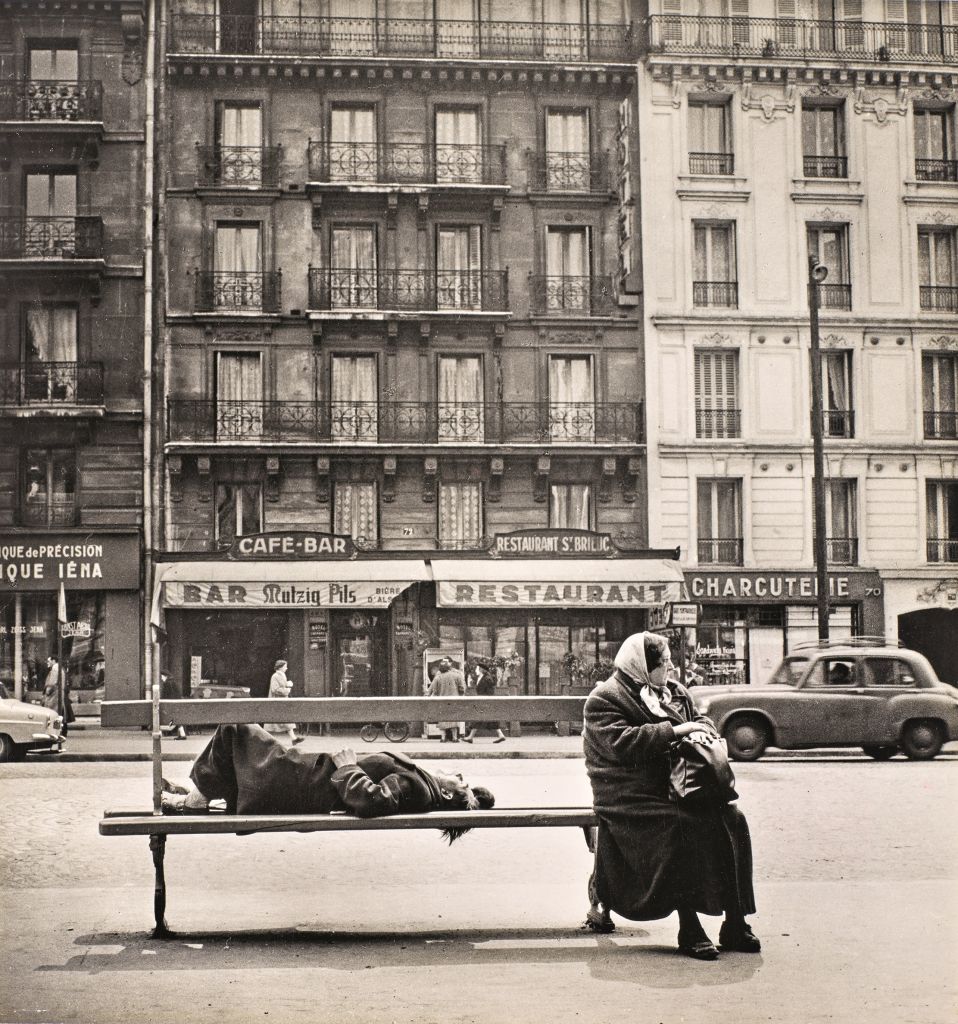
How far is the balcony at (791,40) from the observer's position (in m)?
27.6

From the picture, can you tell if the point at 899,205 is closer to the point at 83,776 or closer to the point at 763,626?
the point at 763,626

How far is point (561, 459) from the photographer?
97.6 ft

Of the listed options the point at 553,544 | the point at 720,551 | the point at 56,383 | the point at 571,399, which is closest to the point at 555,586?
the point at 553,544

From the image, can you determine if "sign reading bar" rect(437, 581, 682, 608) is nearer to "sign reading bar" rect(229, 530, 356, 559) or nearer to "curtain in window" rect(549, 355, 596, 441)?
"sign reading bar" rect(229, 530, 356, 559)

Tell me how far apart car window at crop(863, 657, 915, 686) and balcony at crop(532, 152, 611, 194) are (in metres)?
15.2

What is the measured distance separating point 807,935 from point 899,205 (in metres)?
24.8

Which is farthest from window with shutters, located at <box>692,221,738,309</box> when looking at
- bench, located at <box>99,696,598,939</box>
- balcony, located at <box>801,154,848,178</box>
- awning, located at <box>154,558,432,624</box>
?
bench, located at <box>99,696,598,939</box>

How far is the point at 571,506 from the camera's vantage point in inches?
1177

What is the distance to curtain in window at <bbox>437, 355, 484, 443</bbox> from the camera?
29.6m

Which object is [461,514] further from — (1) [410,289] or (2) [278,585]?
(1) [410,289]

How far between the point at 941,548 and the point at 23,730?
19.3m

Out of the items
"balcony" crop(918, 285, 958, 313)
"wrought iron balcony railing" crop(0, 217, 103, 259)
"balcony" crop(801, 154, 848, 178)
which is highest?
"balcony" crop(801, 154, 848, 178)

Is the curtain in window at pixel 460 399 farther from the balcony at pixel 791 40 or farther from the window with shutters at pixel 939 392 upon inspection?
the window with shutters at pixel 939 392

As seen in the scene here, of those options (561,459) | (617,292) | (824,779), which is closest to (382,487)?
(561,459)
